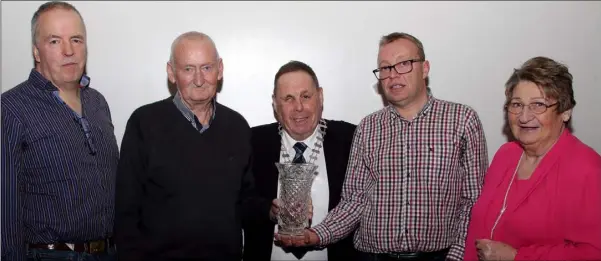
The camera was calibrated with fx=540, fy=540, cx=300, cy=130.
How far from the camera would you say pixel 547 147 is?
233cm

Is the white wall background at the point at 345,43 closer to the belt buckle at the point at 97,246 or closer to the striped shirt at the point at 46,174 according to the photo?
the striped shirt at the point at 46,174

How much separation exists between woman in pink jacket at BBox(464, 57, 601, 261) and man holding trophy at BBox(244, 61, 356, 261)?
32.9 inches

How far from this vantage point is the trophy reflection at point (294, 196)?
106 inches

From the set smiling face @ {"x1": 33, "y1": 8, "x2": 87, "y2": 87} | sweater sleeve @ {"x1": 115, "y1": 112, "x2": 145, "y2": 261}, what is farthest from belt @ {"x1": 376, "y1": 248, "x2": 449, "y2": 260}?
smiling face @ {"x1": 33, "y1": 8, "x2": 87, "y2": 87}

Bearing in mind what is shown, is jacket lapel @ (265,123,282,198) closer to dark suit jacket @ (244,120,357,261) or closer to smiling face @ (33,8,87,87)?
dark suit jacket @ (244,120,357,261)

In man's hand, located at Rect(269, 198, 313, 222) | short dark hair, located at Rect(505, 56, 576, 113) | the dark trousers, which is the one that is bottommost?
the dark trousers

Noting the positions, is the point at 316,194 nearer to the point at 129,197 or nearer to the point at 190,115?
the point at 190,115

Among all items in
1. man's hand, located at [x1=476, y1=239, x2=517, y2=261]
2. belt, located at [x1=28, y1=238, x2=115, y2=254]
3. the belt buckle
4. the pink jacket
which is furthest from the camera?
the belt buckle

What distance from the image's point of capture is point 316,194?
120 inches

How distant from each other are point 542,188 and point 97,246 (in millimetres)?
2074

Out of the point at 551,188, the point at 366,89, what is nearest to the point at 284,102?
the point at 366,89

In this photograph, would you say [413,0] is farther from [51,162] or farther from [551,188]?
[51,162]

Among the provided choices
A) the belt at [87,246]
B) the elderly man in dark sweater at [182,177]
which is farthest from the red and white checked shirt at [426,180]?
the belt at [87,246]

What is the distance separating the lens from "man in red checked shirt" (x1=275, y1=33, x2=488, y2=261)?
2686mm
